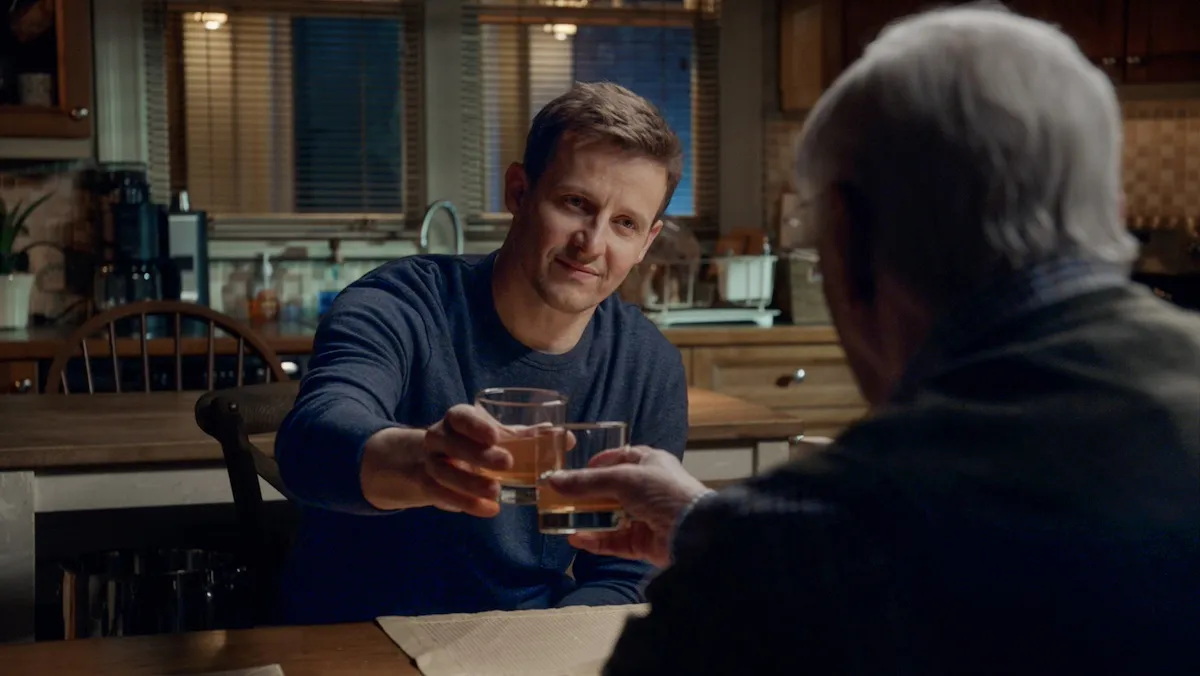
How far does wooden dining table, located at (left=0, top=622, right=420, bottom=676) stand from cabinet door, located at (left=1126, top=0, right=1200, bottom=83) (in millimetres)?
3493

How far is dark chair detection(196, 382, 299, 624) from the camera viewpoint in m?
1.94

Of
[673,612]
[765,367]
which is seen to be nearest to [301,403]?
[673,612]

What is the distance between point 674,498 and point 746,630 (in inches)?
16.0

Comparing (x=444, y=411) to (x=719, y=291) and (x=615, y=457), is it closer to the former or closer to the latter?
(x=615, y=457)

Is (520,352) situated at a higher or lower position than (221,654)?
higher

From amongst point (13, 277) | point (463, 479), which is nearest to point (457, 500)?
point (463, 479)

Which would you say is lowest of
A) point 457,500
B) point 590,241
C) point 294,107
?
point 457,500

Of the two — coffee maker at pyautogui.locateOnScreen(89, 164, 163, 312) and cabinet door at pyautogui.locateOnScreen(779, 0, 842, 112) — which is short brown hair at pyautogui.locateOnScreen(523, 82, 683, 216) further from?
cabinet door at pyautogui.locateOnScreen(779, 0, 842, 112)

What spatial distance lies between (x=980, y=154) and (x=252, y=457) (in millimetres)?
1390

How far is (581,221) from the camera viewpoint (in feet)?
5.89

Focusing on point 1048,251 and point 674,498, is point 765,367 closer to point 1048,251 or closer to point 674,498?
point 674,498

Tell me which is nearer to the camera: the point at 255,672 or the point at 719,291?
the point at 255,672

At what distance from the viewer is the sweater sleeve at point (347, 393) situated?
144 cm

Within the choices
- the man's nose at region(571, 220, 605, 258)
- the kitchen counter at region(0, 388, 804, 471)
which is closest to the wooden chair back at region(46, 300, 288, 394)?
the kitchen counter at region(0, 388, 804, 471)
